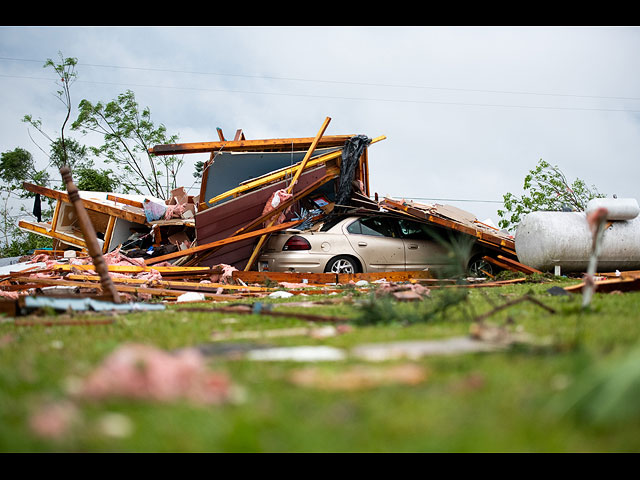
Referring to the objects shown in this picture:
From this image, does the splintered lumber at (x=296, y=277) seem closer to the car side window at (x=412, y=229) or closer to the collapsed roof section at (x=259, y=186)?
the collapsed roof section at (x=259, y=186)

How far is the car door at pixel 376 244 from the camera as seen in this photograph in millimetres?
10867

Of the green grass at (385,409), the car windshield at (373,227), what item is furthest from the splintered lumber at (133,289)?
the green grass at (385,409)

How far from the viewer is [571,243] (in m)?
10.3

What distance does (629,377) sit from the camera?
159cm

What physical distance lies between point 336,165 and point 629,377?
11.2 metres

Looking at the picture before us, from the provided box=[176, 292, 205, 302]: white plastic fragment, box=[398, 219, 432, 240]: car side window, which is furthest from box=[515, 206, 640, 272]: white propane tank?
box=[176, 292, 205, 302]: white plastic fragment

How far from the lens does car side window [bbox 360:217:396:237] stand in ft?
36.7

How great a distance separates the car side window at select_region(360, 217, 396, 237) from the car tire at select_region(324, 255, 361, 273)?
0.69 meters

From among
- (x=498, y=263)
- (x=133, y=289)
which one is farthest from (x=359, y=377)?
(x=498, y=263)

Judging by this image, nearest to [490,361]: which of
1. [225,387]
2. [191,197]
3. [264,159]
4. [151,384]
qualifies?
[225,387]

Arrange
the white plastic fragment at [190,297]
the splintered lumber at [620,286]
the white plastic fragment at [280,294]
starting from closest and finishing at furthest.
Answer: the splintered lumber at [620,286]
the white plastic fragment at [190,297]
the white plastic fragment at [280,294]

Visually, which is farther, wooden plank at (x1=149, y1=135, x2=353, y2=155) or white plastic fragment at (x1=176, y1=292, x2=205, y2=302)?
wooden plank at (x1=149, y1=135, x2=353, y2=155)

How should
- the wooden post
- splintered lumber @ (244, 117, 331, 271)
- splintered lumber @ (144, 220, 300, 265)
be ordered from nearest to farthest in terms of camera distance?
the wooden post < splintered lumber @ (144, 220, 300, 265) < splintered lumber @ (244, 117, 331, 271)

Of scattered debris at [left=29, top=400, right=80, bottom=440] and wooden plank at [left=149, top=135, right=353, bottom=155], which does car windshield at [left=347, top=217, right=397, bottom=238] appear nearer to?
wooden plank at [left=149, top=135, right=353, bottom=155]
